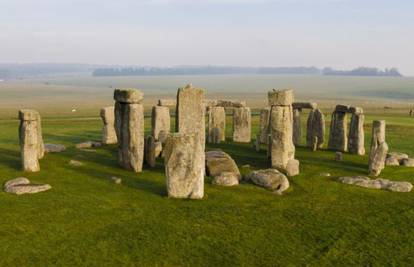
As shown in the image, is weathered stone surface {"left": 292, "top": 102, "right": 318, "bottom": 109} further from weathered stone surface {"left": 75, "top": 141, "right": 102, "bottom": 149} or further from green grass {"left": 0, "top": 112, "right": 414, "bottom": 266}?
weathered stone surface {"left": 75, "top": 141, "right": 102, "bottom": 149}

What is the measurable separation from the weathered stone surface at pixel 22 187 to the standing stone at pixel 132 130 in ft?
15.0

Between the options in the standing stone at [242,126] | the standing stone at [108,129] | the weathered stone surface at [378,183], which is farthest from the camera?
the standing stone at [242,126]

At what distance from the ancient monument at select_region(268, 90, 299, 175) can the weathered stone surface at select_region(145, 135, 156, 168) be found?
19.4ft

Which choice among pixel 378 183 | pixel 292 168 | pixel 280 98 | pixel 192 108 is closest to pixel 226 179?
pixel 292 168

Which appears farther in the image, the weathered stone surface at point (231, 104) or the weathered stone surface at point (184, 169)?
the weathered stone surface at point (231, 104)

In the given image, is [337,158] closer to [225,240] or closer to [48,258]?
[225,240]

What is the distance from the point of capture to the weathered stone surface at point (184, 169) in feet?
58.4

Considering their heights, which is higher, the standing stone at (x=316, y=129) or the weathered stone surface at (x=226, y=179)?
the standing stone at (x=316, y=129)

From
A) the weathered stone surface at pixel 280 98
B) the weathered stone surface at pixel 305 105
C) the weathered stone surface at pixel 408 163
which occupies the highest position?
the weathered stone surface at pixel 280 98

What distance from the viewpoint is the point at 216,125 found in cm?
3175

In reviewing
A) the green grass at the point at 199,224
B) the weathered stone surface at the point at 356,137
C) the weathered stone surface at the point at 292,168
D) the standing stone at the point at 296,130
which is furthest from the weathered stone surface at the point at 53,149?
the weathered stone surface at the point at 356,137

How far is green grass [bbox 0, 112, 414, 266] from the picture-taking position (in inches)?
517

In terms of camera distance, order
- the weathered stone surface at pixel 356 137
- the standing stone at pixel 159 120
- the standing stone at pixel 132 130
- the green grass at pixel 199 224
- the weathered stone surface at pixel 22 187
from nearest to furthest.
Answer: the green grass at pixel 199 224
the weathered stone surface at pixel 22 187
the standing stone at pixel 132 130
the weathered stone surface at pixel 356 137
the standing stone at pixel 159 120

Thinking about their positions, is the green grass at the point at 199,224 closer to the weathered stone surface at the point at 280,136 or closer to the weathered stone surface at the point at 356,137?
the weathered stone surface at the point at 280,136
